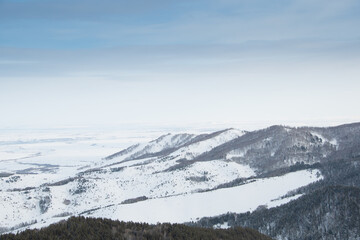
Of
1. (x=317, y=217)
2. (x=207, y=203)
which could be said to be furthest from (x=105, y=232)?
(x=207, y=203)

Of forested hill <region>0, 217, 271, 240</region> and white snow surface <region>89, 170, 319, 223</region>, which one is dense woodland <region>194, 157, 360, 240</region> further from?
forested hill <region>0, 217, 271, 240</region>

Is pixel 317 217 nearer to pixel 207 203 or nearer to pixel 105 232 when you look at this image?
pixel 207 203

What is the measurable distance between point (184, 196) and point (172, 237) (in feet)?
400

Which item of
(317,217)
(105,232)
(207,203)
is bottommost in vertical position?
(207,203)

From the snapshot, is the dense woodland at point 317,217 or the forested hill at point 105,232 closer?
the forested hill at point 105,232

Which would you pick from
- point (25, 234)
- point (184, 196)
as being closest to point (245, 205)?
point (184, 196)

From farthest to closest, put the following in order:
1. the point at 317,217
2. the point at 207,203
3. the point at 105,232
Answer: the point at 207,203
the point at 317,217
the point at 105,232

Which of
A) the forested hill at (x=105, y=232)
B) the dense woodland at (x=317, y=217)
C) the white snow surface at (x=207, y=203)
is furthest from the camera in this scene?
the white snow surface at (x=207, y=203)

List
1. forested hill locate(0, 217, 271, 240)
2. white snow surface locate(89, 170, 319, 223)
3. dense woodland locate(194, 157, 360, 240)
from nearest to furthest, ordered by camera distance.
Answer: forested hill locate(0, 217, 271, 240), dense woodland locate(194, 157, 360, 240), white snow surface locate(89, 170, 319, 223)

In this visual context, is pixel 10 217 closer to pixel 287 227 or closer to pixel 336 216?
pixel 287 227

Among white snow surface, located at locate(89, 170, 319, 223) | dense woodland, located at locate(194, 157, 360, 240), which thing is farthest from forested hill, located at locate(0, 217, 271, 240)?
white snow surface, located at locate(89, 170, 319, 223)

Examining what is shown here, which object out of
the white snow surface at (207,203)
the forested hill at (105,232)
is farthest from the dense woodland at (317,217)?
the forested hill at (105,232)

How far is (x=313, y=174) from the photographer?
623ft

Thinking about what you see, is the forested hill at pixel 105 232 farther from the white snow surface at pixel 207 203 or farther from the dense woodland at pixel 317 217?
the white snow surface at pixel 207 203
